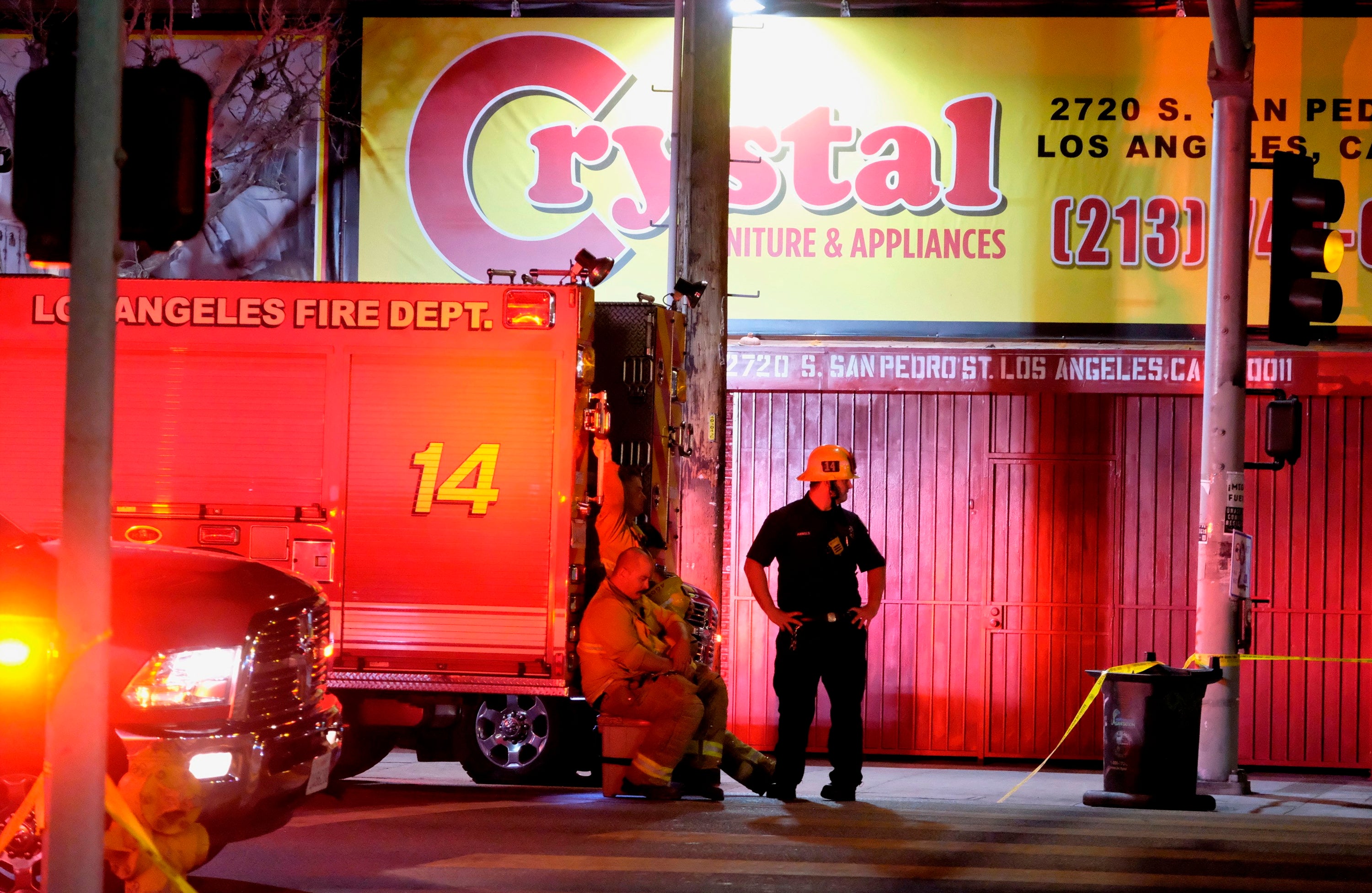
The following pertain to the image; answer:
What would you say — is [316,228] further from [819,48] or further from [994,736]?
[994,736]

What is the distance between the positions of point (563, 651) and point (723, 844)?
2078 millimetres

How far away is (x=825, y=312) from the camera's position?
12.6 meters

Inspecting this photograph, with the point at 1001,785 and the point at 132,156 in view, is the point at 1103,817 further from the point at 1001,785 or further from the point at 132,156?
the point at 132,156

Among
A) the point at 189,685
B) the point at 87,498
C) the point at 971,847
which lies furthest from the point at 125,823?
the point at 971,847

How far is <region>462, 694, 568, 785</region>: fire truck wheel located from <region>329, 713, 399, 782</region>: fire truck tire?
54cm

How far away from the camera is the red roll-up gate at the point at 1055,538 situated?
12.3 meters

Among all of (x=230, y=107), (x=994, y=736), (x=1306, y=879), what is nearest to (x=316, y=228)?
(x=230, y=107)

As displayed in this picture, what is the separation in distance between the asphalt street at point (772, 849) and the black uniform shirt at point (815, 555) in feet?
3.78

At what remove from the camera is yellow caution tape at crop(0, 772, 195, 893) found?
16.9 ft

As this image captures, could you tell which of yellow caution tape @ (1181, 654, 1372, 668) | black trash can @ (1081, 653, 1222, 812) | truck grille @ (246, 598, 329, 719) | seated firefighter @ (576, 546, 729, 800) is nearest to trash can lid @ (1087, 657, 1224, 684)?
black trash can @ (1081, 653, 1222, 812)

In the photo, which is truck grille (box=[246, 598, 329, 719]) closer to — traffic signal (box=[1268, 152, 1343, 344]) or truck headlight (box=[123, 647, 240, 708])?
truck headlight (box=[123, 647, 240, 708])

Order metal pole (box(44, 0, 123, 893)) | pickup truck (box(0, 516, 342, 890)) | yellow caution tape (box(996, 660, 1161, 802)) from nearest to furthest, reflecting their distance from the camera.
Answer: metal pole (box(44, 0, 123, 893))
pickup truck (box(0, 516, 342, 890))
yellow caution tape (box(996, 660, 1161, 802))

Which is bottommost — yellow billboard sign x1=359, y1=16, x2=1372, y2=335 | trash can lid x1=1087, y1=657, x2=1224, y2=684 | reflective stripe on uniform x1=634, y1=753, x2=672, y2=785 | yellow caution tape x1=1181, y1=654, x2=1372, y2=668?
reflective stripe on uniform x1=634, y1=753, x2=672, y2=785

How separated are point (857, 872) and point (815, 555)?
2.60m
